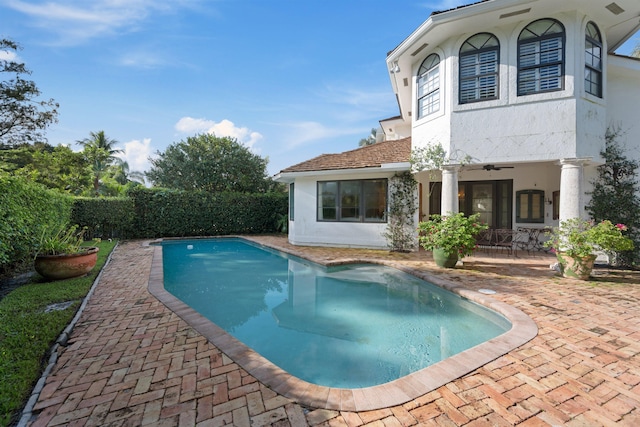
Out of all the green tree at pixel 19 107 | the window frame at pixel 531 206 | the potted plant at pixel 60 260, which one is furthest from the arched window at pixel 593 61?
the green tree at pixel 19 107

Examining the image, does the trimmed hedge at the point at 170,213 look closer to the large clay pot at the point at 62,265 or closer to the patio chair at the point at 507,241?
the large clay pot at the point at 62,265

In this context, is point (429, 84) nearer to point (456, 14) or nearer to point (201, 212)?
point (456, 14)

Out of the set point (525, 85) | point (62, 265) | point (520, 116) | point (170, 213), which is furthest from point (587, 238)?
point (170, 213)

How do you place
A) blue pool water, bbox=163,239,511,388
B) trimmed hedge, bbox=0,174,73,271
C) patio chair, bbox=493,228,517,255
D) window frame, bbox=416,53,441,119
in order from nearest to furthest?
blue pool water, bbox=163,239,511,388 → trimmed hedge, bbox=0,174,73,271 → window frame, bbox=416,53,441,119 → patio chair, bbox=493,228,517,255

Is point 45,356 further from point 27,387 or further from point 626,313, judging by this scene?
point 626,313

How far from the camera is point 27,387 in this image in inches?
118

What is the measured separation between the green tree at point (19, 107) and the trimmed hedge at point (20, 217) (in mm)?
15948

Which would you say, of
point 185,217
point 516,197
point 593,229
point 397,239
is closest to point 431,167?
point 397,239

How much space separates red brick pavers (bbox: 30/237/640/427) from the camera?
262 centimetres

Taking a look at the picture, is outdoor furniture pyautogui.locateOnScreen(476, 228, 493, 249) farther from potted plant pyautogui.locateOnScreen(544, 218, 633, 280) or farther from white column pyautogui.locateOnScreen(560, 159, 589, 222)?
potted plant pyautogui.locateOnScreen(544, 218, 633, 280)

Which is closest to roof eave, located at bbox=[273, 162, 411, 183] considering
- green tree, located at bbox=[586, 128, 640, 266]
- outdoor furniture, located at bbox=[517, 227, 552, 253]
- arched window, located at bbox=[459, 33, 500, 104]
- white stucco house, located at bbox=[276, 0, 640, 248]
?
white stucco house, located at bbox=[276, 0, 640, 248]

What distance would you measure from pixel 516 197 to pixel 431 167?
18.7 ft

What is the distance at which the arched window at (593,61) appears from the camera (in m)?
8.47

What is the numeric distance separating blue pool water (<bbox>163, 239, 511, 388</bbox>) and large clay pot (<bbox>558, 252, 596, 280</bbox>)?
3735 millimetres
